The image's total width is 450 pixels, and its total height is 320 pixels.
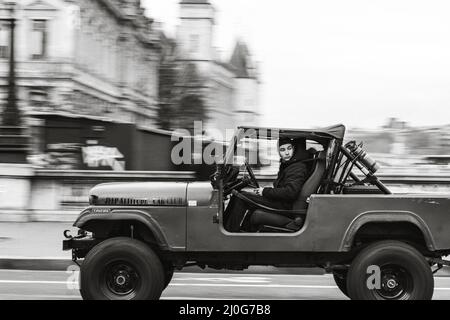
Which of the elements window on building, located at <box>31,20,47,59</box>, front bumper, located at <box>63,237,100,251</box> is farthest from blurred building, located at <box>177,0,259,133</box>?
front bumper, located at <box>63,237,100,251</box>

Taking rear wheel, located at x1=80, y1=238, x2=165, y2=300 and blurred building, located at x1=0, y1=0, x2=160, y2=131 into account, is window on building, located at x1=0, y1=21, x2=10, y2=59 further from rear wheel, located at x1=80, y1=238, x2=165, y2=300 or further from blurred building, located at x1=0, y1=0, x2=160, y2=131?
rear wheel, located at x1=80, y1=238, x2=165, y2=300

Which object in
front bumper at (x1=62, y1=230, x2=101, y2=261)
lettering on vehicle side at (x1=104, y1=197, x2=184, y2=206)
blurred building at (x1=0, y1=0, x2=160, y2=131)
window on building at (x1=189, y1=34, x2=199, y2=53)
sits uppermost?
window on building at (x1=189, y1=34, x2=199, y2=53)

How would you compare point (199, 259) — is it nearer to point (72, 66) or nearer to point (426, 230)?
point (426, 230)

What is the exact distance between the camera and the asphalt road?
8266mm

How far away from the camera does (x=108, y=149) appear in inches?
711

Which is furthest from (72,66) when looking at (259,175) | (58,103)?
(259,175)

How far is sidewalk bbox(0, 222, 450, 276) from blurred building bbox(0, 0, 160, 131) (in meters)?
21.6

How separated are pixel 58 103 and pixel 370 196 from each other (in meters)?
34.8

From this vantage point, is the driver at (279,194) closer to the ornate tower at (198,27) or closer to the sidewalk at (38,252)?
the sidewalk at (38,252)

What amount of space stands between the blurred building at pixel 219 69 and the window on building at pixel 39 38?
56086 mm

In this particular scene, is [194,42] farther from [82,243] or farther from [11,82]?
[82,243]

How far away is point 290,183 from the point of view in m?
7.00

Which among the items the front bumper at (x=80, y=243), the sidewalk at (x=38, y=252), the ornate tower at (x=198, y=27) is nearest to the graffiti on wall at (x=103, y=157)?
the sidewalk at (x=38, y=252)

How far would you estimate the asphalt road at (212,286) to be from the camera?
27.1 feet
